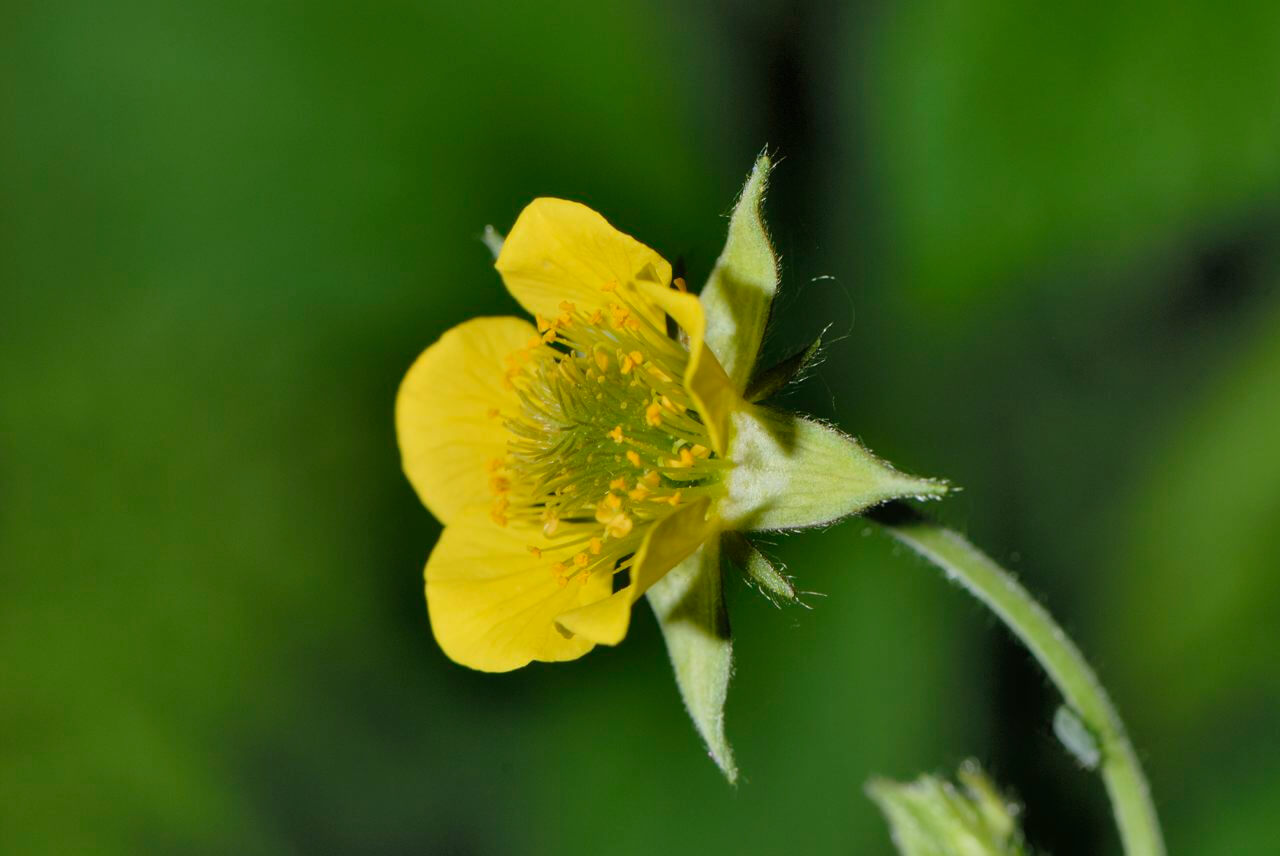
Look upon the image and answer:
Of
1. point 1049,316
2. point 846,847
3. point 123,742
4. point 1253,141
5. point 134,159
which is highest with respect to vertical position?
point 134,159

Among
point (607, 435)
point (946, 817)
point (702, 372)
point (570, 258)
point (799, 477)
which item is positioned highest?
point (570, 258)

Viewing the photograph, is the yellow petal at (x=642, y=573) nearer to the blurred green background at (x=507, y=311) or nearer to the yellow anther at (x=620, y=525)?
the yellow anther at (x=620, y=525)

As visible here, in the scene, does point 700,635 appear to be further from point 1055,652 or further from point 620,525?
point 1055,652

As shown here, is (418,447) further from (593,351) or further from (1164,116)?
(1164,116)

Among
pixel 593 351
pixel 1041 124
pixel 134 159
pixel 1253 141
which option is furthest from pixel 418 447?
pixel 1253 141

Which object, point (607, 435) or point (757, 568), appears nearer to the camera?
point (757, 568)

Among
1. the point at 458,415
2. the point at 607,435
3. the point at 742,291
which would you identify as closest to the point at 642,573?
the point at 607,435
